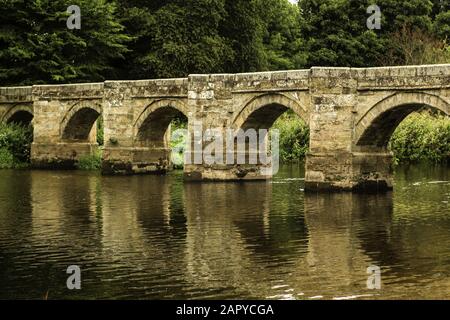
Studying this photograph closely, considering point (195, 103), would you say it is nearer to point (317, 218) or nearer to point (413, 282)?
point (317, 218)

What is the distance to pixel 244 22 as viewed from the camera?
161 feet

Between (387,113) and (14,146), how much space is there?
20.0 m

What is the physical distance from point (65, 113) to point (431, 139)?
57.2ft

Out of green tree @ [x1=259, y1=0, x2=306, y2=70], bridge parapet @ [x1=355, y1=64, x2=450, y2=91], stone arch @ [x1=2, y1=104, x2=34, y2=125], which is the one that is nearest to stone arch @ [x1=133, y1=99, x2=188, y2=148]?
stone arch @ [x1=2, y1=104, x2=34, y2=125]

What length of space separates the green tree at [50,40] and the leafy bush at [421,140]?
591 inches

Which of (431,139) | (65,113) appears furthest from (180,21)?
(431,139)

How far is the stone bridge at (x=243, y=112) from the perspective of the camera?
24875mm

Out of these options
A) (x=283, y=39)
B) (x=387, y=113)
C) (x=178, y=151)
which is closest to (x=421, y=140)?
(x=178, y=151)

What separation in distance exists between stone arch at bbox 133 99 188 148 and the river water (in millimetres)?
4839

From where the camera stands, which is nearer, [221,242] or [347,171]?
[221,242]

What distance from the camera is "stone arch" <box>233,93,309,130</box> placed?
1070 inches

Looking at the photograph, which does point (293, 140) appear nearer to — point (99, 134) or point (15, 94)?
point (99, 134)

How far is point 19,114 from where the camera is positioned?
133ft

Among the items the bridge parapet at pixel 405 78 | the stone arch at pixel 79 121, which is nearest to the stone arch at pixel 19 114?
the stone arch at pixel 79 121
